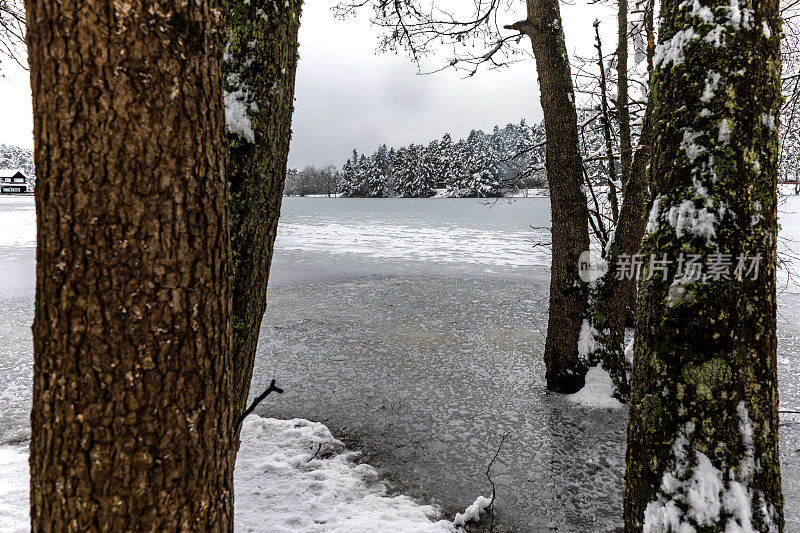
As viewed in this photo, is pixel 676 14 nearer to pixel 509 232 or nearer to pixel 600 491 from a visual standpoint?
pixel 600 491

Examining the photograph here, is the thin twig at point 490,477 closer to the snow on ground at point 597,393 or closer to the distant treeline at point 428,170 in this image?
the snow on ground at point 597,393

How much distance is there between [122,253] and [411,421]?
444 centimetres

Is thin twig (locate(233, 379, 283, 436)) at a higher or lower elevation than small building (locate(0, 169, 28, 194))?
lower

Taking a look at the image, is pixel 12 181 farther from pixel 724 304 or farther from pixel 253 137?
pixel 724 304

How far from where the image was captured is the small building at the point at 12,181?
98.8 metres

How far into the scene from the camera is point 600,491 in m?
4.02

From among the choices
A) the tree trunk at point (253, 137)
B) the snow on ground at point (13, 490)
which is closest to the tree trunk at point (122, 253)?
the tree trunk at point (253, 137)

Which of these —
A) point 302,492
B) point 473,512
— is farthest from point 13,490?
point 473,512

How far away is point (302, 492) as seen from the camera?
3.84 m

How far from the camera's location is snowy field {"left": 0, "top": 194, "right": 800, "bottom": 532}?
372cm

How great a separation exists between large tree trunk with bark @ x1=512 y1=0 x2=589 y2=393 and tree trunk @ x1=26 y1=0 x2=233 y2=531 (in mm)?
4891

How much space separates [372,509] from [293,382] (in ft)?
9.99

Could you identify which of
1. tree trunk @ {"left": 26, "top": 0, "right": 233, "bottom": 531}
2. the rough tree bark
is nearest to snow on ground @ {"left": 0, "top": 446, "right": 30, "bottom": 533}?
tree trunk @ {"left": 26, "top": 0, "right": 233, "bottom": 531}

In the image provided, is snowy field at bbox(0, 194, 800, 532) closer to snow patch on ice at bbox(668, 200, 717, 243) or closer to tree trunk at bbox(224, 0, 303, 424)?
tree trunk at bbox(224, 0, 303, 424)
